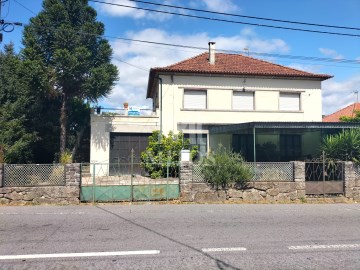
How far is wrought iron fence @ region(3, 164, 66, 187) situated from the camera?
11930 millimetres

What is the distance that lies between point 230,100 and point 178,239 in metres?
15.7

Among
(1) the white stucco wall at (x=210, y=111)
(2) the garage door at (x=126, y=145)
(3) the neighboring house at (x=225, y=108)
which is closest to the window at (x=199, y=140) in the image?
(3) the neighboring house at (x=225, y=108)

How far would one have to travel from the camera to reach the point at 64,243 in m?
6.29

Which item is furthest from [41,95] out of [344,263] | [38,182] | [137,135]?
[344,263]

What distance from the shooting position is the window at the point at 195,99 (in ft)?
69.3

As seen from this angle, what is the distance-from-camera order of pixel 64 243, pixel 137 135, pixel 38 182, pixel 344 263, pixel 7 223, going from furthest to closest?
pixel 137 135 → pixel 38 182 → pixel 7 223 → pixel 64 243 → pixel 344 263

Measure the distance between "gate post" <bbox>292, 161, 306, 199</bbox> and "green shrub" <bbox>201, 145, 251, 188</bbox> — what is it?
1.79m

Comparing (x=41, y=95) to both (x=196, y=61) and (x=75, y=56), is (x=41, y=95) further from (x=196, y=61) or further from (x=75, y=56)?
(x=196, y=61)

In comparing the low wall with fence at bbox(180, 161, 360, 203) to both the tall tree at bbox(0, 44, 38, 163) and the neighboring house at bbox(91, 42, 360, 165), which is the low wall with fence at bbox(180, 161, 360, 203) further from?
the tall tree at bbox(0, 44, 38, 163)

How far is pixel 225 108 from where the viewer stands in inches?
842

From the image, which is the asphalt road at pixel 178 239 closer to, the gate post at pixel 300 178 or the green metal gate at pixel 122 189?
the green metal gate at pixel 122 189

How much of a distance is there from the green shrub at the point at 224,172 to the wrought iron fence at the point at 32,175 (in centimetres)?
499

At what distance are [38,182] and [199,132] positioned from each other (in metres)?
10.8

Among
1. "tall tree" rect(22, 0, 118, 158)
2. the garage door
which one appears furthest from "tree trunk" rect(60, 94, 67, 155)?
the garage door
